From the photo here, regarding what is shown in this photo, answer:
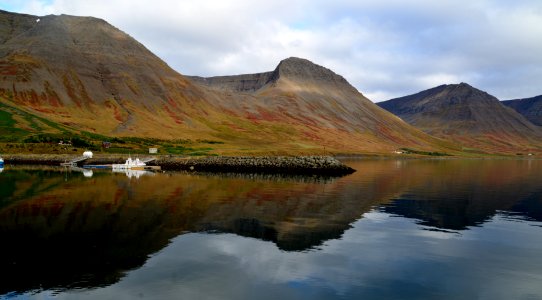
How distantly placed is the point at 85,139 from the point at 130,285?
124 m

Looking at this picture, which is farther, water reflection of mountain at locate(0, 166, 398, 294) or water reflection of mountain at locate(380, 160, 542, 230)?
water reflection of mountain at locate(380, 160, 542, 230)

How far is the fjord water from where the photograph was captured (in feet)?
65.5

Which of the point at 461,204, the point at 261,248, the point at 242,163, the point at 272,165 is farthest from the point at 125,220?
the point at 242,163

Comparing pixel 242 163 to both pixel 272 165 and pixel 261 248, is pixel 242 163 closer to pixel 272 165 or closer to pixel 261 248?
pixel 272 165

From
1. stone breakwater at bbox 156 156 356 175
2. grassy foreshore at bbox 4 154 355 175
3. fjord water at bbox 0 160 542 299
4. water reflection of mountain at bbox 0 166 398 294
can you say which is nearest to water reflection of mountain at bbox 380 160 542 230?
fjord water at bbox 0 160 542 299

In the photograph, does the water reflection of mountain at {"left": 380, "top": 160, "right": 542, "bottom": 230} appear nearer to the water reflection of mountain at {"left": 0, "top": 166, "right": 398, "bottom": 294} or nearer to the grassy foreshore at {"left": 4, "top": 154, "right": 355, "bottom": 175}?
the water reflection of mountain at {"left": 0, "top": 166, "right": 398, "bottom": 294}

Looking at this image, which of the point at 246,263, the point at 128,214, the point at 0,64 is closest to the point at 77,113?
the point at 0,64

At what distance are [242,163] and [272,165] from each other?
23.4ft

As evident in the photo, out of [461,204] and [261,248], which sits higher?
[461,204]

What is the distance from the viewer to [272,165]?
96875mm

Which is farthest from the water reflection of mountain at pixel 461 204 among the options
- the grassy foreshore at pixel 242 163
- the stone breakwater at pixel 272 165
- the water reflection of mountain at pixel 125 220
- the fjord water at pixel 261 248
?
the grassy foreshore at pixel 242 163

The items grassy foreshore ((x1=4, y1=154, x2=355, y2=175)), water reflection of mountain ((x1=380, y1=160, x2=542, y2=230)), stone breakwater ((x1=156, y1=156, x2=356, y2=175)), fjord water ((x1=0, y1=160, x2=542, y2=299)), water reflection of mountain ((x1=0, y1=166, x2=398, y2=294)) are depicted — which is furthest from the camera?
grassy foreshore ((x1=4, y1=154, x2=355, y2=175))

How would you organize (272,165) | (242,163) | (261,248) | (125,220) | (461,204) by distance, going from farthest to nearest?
(242,163), (272,165), (461,204), (125,220), (261,248)

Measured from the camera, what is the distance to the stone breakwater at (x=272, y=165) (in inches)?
3716
